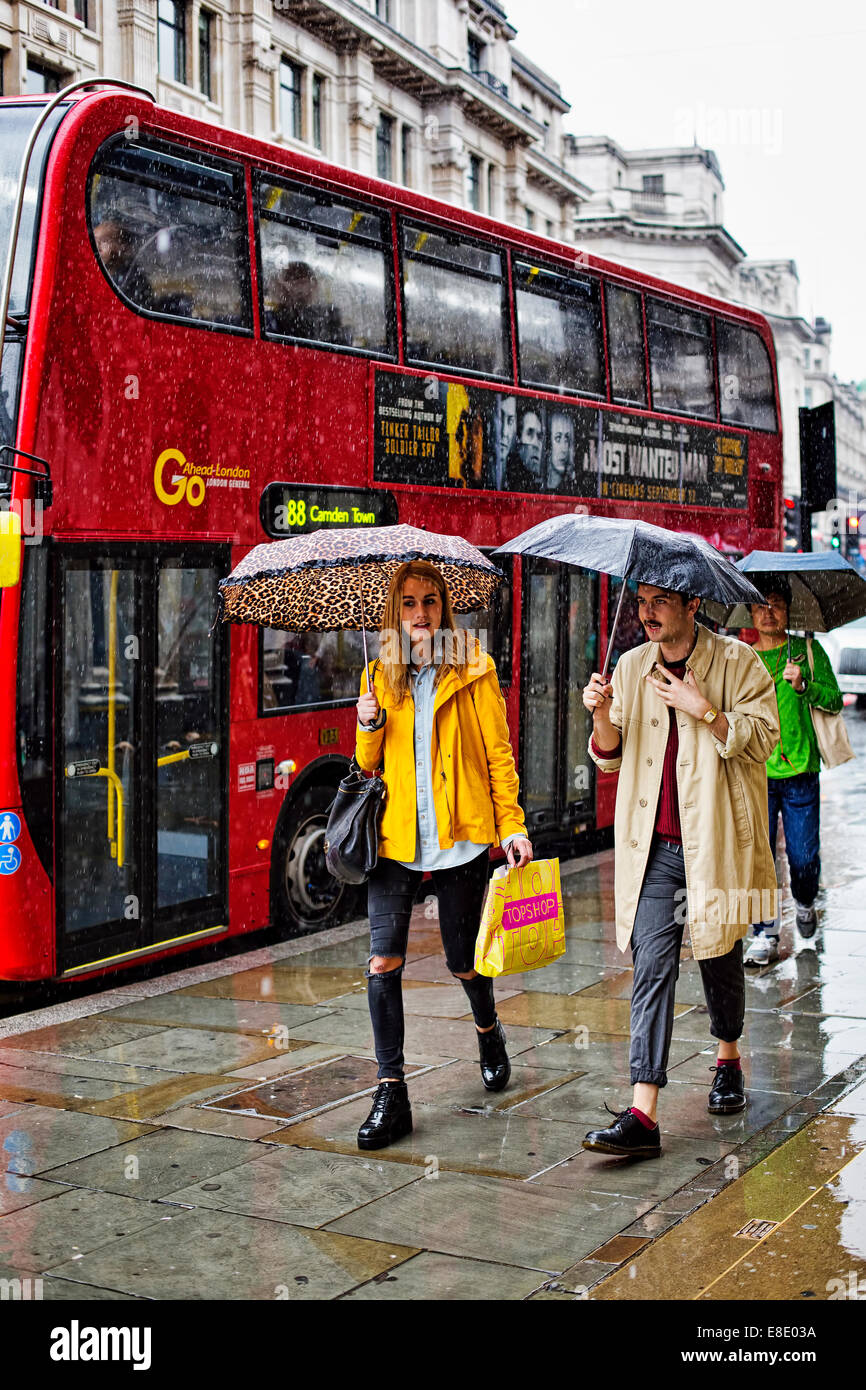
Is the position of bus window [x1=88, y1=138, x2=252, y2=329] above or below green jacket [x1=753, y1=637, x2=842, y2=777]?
above

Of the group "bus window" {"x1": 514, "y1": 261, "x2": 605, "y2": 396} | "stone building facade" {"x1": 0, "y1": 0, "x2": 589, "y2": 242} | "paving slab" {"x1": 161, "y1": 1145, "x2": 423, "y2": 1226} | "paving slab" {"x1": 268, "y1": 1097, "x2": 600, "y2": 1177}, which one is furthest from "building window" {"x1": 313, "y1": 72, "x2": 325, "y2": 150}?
"paving slab" {"x1": 161, "y1": 1145, "x2": 423, "y2": 1226}

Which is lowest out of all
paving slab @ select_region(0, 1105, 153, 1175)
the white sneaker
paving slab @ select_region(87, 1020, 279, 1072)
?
paving slab @ select_region(87, 1020, 279, 1072)

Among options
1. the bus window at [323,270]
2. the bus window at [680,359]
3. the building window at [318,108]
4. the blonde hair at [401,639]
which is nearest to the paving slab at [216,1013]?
the blonde hair at [401,639]

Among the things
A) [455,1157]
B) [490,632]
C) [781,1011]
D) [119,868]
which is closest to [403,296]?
[490,632]

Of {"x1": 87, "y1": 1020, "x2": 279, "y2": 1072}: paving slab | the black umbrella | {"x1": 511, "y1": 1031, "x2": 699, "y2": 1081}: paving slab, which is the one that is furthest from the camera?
{"x1": 87, "y1": 1020, "x2": 279, "y2": 1072}: paving slab

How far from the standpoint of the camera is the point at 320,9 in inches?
1328

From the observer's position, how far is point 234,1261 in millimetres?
4441

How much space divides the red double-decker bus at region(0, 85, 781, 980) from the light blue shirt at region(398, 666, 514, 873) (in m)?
2.40

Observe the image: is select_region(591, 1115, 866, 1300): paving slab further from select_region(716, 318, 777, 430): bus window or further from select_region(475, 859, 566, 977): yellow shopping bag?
select_region(716, 318, 777, 430): bus window

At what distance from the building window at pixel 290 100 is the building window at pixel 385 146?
394 centimetres

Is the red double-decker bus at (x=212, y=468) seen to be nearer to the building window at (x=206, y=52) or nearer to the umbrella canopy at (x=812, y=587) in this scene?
the umbrella canopy at (x=812, y=587)

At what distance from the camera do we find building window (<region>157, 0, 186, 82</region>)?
2884cm
